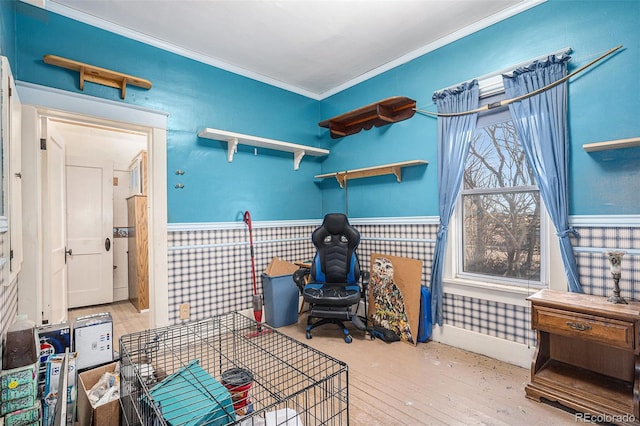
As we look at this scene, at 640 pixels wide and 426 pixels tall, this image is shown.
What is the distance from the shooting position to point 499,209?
2.76 m

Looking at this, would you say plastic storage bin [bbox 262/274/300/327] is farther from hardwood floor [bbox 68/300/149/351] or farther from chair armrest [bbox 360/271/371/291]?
hardwood floor [bbox 68/300/149/351]

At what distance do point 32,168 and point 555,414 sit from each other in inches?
155

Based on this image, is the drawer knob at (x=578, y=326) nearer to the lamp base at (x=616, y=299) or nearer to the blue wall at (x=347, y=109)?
the lamp base at (x=616, y=299)

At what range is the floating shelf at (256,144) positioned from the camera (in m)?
3.17

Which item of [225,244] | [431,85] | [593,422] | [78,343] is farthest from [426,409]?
[431,85]

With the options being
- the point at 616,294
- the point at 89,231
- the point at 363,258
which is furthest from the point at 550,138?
the point at 89,231

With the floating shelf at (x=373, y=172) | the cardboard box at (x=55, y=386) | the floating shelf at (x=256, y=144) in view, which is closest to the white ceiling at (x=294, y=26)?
the floating shelf at (x=256, y=144)

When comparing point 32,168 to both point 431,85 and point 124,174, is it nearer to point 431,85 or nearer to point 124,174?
point 124,174

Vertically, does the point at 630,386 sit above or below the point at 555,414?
above

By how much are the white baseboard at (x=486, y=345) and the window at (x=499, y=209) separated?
50 cm

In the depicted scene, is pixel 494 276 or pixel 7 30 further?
pixel 494 276

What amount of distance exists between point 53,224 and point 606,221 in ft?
14.2

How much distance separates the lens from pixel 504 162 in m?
2.73

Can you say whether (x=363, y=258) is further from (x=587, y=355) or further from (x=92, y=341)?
(x=92, y=341)
